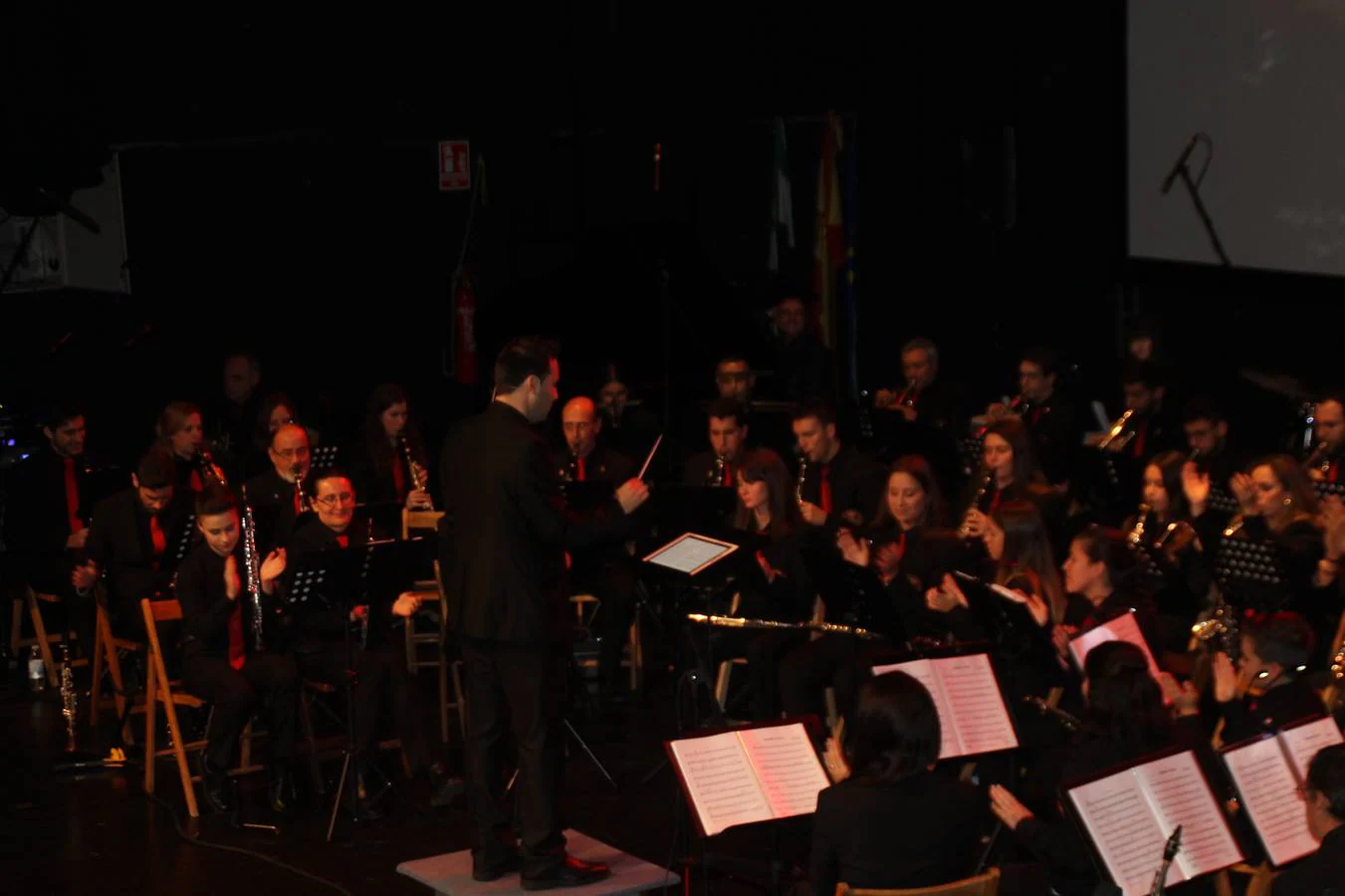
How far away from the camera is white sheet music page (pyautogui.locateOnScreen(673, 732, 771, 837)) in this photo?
4.21 m

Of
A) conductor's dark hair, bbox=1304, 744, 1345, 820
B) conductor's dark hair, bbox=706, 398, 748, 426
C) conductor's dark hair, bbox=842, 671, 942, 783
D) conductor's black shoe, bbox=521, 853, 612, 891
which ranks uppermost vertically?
conductor's dark hair, bbox=706, 398, 748, 426

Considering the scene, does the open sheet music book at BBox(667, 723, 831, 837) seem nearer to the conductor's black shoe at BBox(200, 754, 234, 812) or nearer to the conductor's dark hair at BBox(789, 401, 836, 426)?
the conductor's black shoe at BBox(200, 754, 234, 812)

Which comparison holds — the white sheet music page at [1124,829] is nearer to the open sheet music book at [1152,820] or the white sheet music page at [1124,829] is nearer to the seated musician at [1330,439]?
the open sheet music book at [1152,820]

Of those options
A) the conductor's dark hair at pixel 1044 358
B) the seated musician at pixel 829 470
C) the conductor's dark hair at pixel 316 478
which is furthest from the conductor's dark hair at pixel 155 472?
the conductor's dark hair at pixel 1044 358

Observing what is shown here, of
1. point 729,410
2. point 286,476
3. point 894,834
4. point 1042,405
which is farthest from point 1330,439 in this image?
point 286,476

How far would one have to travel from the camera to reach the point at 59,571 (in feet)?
27.0

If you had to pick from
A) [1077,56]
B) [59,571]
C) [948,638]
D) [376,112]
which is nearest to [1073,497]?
[948,638]

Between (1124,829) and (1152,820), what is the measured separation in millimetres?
93

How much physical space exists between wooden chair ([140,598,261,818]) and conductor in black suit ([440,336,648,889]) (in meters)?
1.80

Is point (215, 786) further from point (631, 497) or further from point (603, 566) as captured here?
point (631, 497)

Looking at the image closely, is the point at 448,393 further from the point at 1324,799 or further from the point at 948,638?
the point at 1324,799

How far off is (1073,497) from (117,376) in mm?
5760

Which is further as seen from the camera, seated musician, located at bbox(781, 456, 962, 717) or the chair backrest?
the chair backrest

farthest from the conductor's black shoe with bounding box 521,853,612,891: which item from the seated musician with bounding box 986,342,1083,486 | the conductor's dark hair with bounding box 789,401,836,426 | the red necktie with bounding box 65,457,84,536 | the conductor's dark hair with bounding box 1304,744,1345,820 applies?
the red necktie with bounding box 65,457,84,536
